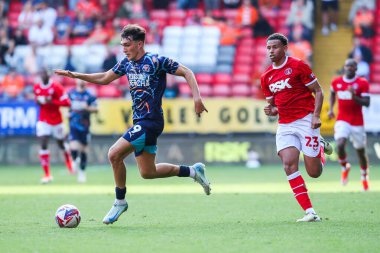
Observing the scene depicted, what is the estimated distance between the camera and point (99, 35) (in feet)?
100

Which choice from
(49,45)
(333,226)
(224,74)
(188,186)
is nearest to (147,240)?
(333,226)

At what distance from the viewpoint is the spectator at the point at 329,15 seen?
30062 millimetres

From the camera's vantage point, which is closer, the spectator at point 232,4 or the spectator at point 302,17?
the spectator at point 302,17

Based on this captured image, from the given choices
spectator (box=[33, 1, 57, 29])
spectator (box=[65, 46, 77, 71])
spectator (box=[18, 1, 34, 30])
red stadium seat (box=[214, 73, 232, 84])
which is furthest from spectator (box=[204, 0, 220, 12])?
spectator (box=[18, 1, 34, 30])

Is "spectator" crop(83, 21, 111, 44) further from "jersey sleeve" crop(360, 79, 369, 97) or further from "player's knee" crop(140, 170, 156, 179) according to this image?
"player's knee" crop(140, 170, 156, 179)

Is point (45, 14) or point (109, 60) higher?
point (45, 14)

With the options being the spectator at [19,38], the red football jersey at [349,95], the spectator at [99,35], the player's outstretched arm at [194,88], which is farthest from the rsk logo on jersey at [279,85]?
the spectator at [19,38]

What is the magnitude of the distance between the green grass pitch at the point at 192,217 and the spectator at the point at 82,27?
1007cm

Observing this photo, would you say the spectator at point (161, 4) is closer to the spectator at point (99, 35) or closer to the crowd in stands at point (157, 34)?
the crowd in stands at point (157, 34)

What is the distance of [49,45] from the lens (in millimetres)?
30531

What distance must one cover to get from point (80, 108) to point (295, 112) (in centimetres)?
1069

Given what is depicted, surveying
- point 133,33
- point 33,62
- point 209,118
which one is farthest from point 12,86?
point 133,33

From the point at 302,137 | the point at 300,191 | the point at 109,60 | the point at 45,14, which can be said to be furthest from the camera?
the point at 45,14

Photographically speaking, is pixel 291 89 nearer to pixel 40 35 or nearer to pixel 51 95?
pixel 51 95
